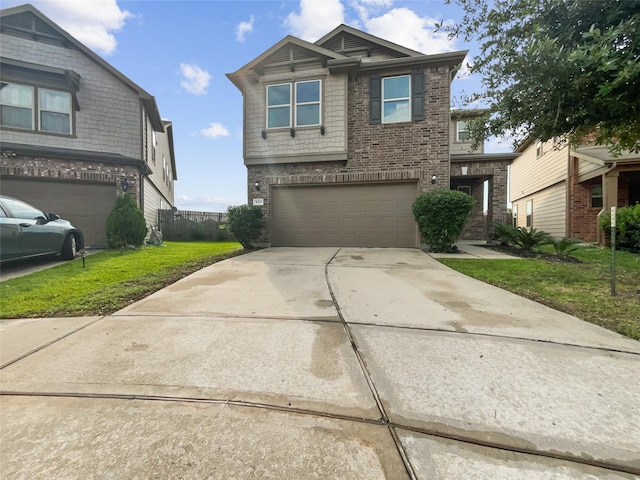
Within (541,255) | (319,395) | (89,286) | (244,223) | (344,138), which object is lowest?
(319,395)

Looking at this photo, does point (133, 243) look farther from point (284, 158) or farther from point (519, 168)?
point (519, 168)

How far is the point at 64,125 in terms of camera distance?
33.3 ft

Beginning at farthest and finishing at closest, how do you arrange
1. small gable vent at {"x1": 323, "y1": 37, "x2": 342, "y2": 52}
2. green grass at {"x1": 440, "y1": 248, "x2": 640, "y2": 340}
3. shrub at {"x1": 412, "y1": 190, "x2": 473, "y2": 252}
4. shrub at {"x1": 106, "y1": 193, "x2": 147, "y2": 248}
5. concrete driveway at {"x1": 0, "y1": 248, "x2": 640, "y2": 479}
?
small gable vent at {"x1": 323, "y1": 37, "x2": 342, "y2": 52} → shrub at {"x1": 106, "y1": 193, "x2": 147, "y2": 248} → shrub at {"x1": 412, "y1": 190, "x2": 473, "y2": 252} → green grass at {"x1": 440, "y1": 248, "x2": 640, "y2": 340} → concrete driveway at {"x1": 0, "y1": 248, "x2": 640, "y2": 479}

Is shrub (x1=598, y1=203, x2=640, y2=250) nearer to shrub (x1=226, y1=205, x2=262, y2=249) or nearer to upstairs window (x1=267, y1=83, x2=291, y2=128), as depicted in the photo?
upstairs window (x1=267, y1=83, x2=291, y2=128)

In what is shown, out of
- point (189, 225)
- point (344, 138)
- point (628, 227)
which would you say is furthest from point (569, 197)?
point (189, 225)

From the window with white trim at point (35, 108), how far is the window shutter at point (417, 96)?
10.9 meters

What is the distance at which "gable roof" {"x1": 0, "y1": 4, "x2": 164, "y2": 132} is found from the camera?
9.69 meters

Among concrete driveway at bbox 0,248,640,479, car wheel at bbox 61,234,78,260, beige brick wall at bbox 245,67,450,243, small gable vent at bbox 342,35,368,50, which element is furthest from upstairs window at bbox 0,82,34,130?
small gable vent at bbox 342,35,368,50

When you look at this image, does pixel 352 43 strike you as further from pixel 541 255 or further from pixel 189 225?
pixel 189 225

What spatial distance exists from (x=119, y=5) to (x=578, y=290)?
10121 mm

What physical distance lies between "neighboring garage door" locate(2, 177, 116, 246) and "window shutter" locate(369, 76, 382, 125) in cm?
883

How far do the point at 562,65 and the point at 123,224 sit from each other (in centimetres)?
1049

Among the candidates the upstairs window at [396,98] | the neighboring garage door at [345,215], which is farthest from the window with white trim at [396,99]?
the neighboring garage door at [345,215]

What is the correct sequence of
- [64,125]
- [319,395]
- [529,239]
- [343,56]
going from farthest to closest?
[64,125]
[343,56]
[529,239]
[319,395]
